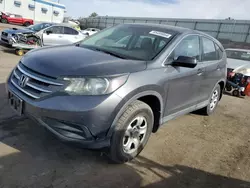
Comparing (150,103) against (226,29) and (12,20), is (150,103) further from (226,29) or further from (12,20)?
(12,20)

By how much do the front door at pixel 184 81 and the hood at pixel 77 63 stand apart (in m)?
0.60

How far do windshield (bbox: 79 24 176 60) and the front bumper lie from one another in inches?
38.7

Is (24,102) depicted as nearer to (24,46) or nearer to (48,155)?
(48,155)

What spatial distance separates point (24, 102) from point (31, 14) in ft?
148

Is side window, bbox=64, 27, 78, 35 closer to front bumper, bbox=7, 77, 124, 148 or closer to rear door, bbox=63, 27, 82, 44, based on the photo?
rear door, bbox=63, 27, 82, 44

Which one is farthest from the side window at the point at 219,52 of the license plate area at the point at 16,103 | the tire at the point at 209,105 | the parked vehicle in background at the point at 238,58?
the license plate area at the point at 16,103

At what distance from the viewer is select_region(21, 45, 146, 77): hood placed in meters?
2.72

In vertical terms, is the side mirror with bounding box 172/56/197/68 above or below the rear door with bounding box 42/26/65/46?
above

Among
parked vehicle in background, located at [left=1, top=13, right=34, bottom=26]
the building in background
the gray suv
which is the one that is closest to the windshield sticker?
the gray suv

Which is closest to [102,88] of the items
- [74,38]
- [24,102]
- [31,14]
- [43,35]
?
[24,102]

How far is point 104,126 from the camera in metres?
2.66

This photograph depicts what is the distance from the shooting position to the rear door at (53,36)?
463 inches

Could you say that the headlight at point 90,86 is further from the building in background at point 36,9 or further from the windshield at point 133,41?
the building in background at point 36,9

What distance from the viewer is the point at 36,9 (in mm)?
43531
